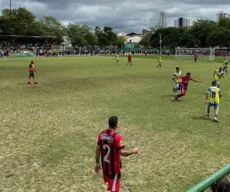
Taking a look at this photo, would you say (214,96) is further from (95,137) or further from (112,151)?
(112,151)

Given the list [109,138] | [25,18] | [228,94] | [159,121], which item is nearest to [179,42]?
[25,18]

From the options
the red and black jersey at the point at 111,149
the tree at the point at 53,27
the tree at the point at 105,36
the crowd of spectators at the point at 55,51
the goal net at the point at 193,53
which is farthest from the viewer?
the tree at the point at 105,36

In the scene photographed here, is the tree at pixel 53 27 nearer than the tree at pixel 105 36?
Yes

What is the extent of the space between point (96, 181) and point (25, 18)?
9975 cm

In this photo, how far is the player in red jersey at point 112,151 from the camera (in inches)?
177

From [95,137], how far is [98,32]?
106962mm

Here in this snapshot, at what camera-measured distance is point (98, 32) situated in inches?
4432

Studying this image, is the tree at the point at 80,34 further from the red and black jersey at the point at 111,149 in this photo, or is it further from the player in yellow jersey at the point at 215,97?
the red and black jersey at the point at 111,149

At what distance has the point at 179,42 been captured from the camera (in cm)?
10081

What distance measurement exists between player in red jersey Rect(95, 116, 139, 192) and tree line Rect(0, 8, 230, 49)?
8940 centimetres

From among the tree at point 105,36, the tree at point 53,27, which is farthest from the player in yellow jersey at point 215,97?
the tree at point 105,36

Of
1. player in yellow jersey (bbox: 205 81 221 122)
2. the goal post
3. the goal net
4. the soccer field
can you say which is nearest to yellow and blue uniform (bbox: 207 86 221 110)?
player in yellow jersey (bbox: 205 81 221 122)

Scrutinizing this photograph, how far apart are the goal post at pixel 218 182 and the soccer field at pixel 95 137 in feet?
9.63

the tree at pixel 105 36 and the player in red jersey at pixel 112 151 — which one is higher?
the tree at pixel 105 36
